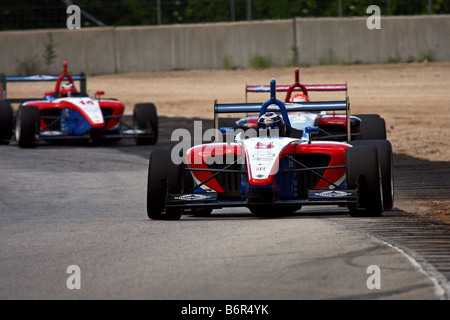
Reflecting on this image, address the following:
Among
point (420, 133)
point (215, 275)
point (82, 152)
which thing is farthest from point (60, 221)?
point (420, 133)

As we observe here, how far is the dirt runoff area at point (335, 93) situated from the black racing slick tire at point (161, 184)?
9570mm

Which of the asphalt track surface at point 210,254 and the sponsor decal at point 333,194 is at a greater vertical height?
the sponsor decal at point 333,194

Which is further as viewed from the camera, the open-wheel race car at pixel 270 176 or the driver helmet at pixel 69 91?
the driver helmet at pixel 69 91

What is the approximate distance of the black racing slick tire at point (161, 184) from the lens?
1075cm

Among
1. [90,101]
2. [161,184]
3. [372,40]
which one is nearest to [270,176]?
[161,184]

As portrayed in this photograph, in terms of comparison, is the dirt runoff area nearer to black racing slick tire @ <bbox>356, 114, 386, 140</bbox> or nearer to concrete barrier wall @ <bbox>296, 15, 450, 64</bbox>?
concrete barrier wall @ <bbox>296, 15, 450, 64</bbox>

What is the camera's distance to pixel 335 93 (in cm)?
2986

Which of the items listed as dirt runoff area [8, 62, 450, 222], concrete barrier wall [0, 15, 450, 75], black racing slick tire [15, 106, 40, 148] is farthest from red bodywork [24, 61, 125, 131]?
concrete barrier wall [0, 15, 450, 75]

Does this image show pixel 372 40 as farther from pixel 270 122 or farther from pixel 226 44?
pixel 270 122

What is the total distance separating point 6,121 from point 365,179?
39.4ft

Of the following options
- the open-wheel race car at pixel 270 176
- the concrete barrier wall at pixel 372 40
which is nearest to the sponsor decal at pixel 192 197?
the open-wheel race car at pixel 270 176

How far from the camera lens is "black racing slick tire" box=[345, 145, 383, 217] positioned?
10.3 metres

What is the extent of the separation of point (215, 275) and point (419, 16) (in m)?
25.5

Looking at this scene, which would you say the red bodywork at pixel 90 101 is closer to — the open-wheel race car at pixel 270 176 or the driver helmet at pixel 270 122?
the driver helmet at pixel 270 122
